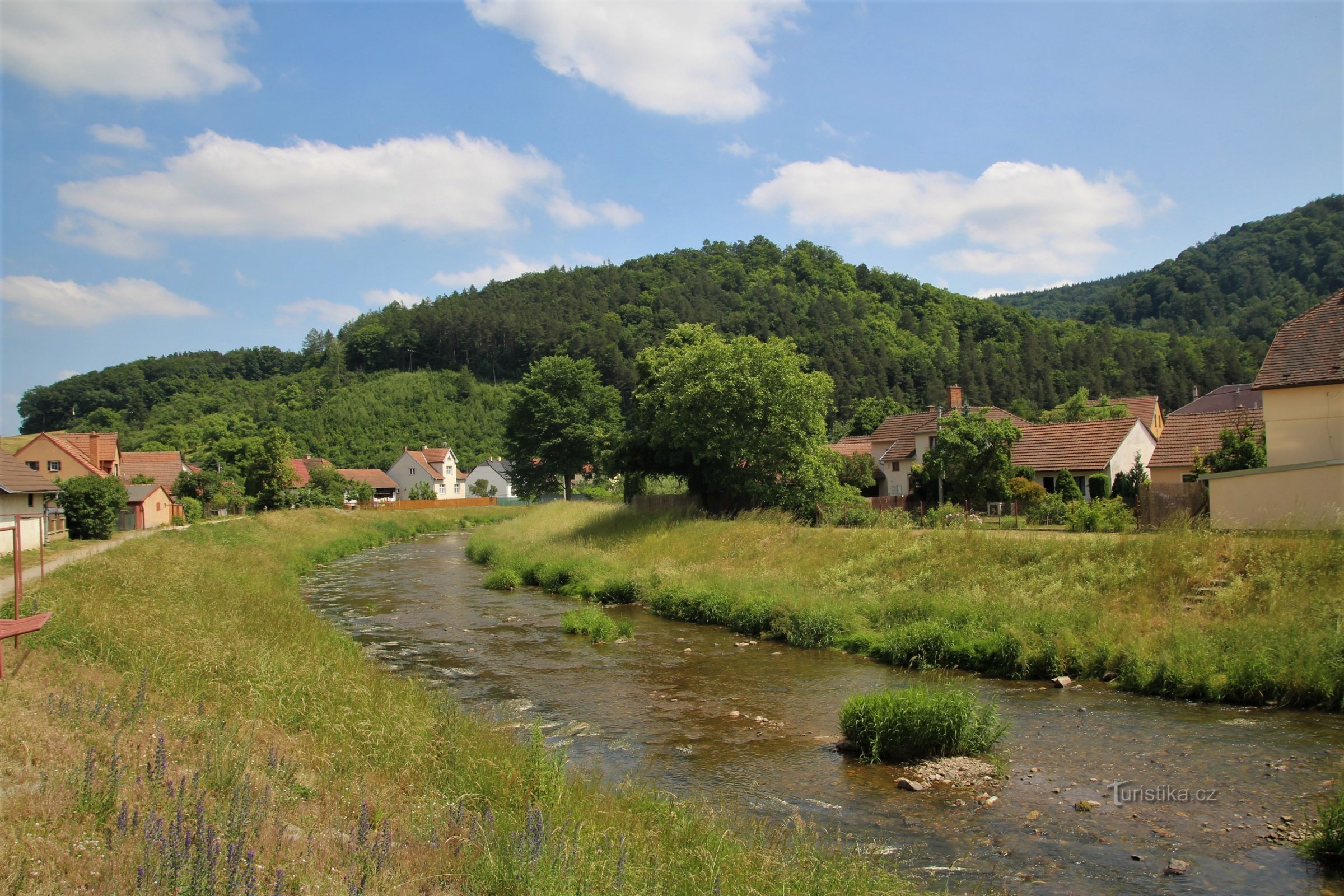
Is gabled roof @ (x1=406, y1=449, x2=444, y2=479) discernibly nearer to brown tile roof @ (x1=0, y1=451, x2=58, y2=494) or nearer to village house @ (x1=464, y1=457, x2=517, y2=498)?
village house @ (x1=464, y1=457, x2=517, y2=498)

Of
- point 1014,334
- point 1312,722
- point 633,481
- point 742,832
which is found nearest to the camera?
point 742,832

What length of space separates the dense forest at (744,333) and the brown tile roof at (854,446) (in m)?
26.2

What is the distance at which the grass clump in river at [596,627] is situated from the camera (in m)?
19.5

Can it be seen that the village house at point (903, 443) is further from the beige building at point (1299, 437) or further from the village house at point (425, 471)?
the village house at point (425, 471)

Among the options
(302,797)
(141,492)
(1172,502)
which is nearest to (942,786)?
(302,797)

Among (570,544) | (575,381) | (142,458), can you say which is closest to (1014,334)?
(575,381)

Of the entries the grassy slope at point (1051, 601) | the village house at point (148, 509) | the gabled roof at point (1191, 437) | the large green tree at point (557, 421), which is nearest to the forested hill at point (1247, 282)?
the gabled roof at point (1191, 437)

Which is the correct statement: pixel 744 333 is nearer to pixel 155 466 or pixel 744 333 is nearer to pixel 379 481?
pixel 379 481

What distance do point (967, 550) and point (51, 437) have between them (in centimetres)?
6323

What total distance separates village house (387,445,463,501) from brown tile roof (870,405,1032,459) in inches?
2450

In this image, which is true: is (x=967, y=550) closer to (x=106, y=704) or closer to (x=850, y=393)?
(x=106, y=704)

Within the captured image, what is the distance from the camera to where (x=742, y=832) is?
7473mm

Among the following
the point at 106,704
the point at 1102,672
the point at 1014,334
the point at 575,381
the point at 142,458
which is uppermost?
the point at 1014,334

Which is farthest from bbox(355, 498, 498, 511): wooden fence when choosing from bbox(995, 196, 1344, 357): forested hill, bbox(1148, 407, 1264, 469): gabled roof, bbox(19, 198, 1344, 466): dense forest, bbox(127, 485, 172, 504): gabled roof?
bbox(995, 196, 1344, 357): forested hill
